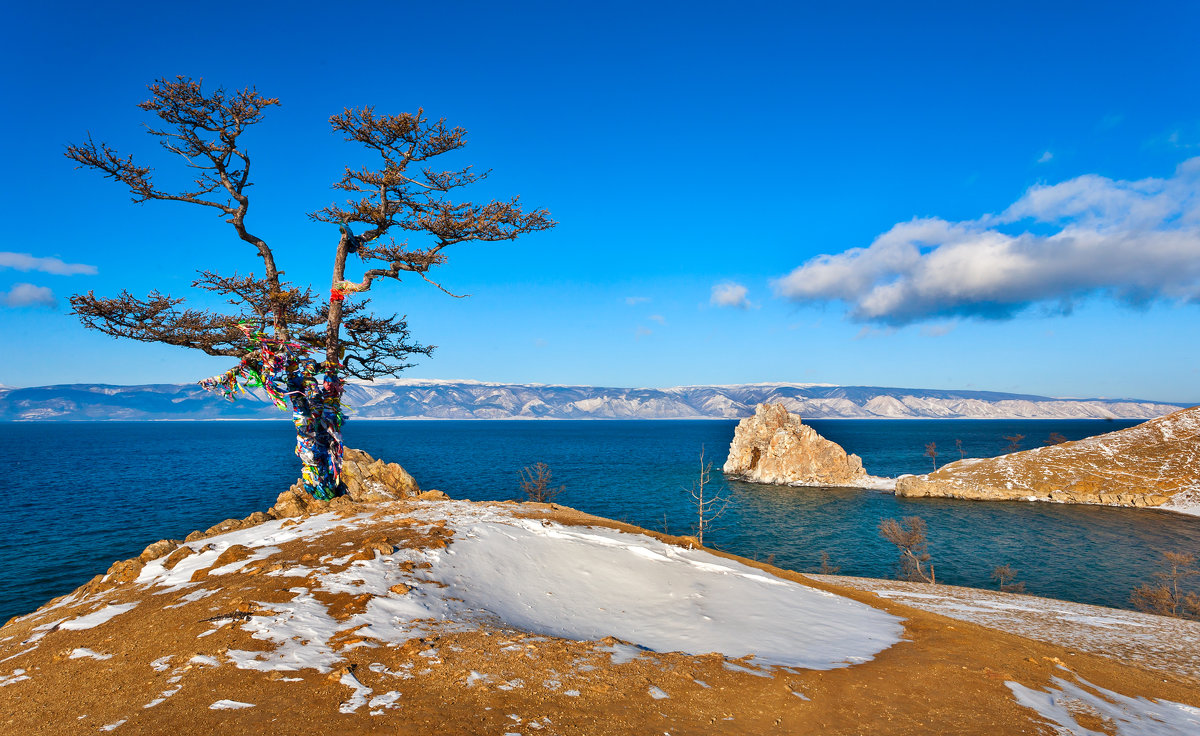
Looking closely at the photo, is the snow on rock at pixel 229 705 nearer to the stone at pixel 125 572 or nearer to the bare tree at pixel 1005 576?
the stone at pixel 125 572

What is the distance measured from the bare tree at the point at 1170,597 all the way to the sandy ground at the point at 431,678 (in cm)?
2999

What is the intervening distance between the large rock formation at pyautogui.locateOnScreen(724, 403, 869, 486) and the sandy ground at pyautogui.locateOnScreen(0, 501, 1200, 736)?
84.7 m

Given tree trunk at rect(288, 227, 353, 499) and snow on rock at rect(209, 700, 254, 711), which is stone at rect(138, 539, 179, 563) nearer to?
tree trunk at rect(288, 227, 353, 499)

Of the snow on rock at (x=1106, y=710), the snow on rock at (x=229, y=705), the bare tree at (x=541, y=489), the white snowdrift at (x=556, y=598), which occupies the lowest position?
the bare tree at (x=541, y=489)

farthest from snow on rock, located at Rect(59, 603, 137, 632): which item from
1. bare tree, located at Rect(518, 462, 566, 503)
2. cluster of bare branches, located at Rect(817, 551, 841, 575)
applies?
cluster of bare branches, located at Rect(817, 551, 841, 575)

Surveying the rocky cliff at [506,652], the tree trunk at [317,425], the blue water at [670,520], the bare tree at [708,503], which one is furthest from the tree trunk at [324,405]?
the bare tree at [708,503]

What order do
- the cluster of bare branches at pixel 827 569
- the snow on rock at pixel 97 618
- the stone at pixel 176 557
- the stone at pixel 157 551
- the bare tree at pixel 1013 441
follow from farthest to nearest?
the bare tree at pixel 1013 441
the cluster of bare branches at pixel 827 569
the stone at pixel 157 551
the stone at pixel 176 557
the snow on rock at pixel 97 618

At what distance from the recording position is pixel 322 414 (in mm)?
17578

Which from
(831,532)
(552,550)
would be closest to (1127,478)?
(831,532)

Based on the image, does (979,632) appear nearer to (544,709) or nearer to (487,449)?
(544,709)

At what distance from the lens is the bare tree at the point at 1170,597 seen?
32594 millimetres

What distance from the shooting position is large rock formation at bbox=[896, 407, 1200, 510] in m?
73.2

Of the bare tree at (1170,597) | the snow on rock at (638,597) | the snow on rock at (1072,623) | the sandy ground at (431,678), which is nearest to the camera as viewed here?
the sandy ground at (431,678)

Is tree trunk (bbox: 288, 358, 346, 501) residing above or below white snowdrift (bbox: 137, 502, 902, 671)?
above
